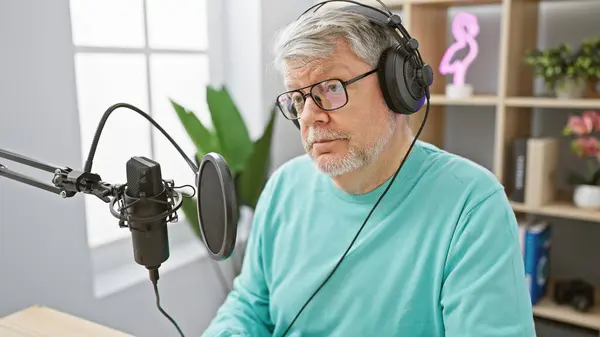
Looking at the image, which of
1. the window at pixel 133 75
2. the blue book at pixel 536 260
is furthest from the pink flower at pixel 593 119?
the window at pixel 133 75

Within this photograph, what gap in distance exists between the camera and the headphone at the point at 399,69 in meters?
1.06

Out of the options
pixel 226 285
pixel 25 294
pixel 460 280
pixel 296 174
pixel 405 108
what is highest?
pixel 405 108

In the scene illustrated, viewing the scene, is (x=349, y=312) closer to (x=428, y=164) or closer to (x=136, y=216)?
(x=428, y=164)

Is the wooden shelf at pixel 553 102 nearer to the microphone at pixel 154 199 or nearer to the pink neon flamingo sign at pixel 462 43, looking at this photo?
the pink neon flamingo sign at pixel 462 43

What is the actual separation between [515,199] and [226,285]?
1.19m

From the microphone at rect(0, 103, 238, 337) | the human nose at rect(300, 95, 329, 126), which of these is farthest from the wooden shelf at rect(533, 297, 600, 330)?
the microphone at rect(0, 103, 238, 337)

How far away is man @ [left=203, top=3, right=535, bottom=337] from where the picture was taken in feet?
3.25

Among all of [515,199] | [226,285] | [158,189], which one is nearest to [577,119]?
[515,199]

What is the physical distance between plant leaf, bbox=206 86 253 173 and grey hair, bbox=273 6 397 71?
91cm

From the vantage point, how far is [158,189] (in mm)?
707

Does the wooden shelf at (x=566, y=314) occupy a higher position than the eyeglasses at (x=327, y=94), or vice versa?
the eyeglasses at (x=327, y=94)

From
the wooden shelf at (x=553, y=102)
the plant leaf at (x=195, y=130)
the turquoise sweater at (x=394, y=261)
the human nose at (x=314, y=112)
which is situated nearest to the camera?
the turquoise sweater at (x=394, y=261)

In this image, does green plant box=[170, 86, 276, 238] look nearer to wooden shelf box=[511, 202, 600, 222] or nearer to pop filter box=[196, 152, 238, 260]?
wooden shelf box=[511, 202, 600, 222]

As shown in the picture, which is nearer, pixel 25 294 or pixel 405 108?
pixel 405 108
